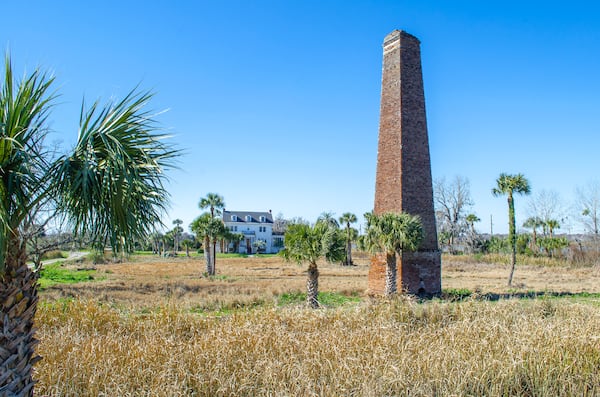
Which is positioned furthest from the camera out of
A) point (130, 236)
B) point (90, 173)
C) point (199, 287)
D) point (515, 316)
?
point (199, 287)

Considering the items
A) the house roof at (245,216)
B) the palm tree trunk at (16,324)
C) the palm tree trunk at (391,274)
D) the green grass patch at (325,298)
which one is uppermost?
the house roof at (245,216)

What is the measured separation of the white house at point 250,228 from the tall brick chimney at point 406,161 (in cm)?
5869

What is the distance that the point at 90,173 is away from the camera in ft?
12.4

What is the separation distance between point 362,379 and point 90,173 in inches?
161

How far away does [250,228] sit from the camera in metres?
79.9

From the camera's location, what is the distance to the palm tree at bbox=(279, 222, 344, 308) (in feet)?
54.1

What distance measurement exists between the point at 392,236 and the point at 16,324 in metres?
16.0

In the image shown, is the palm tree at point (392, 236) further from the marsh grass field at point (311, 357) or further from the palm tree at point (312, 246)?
the marsh grass field at point (311, 357)

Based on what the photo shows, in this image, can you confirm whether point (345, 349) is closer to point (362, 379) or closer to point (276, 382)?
point (362, 379)

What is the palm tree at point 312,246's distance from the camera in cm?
1648

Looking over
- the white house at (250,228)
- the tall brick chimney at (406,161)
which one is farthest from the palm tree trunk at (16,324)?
the white house at (250,228)

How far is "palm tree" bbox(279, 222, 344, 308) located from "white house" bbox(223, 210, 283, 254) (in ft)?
201

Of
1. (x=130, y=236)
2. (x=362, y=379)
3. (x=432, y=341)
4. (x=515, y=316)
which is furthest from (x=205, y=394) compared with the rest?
(x=515, y=316)

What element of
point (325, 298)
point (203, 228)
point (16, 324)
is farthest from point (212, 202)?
point (16, 324)
